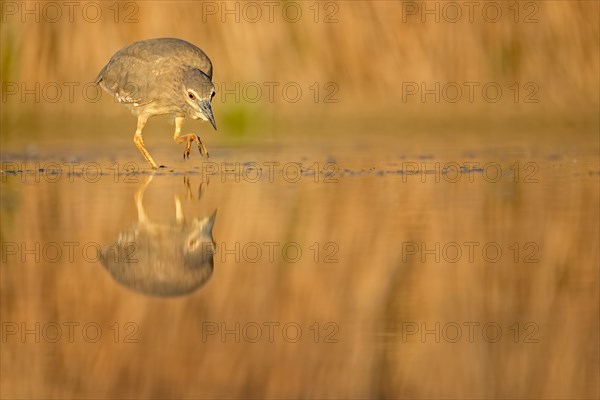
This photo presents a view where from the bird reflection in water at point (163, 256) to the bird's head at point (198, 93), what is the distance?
288 centimetres

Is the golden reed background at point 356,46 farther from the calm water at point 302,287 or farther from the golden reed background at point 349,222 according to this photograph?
the calm water at point 302,287

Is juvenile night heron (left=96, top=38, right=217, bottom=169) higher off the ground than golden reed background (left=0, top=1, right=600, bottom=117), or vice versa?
golden reed background (left=0, top=1, right=600, bottom=117)

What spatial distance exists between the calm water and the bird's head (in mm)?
622

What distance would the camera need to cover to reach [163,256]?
7250 millimetres

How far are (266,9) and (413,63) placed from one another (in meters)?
2.11

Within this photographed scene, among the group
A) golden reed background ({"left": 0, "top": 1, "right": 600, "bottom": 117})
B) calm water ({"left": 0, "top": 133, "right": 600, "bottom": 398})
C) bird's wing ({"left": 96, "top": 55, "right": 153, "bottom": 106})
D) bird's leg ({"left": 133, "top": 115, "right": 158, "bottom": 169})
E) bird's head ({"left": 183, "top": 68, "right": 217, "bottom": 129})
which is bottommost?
calm water ({"left": 0, "top": 133, "right": 600, "bottom": 398})

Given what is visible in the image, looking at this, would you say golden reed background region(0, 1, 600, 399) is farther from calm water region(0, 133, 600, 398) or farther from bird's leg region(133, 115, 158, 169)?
bird's leg region(133, 115, 158, 169)

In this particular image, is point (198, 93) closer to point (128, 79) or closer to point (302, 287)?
point (128, 79)

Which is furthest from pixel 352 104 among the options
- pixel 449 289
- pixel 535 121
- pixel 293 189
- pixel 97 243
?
pixel 449 289

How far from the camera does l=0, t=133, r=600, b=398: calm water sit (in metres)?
4.71

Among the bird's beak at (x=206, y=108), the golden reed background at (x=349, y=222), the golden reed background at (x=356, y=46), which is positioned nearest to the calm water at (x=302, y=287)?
the golden reed background at (x=349, y=222)

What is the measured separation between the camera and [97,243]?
26.4ft

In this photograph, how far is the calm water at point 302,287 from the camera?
471cm

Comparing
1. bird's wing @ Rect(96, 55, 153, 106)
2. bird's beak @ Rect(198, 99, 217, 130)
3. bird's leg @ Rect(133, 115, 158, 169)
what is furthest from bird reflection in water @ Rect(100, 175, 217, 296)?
bird's leg @ Rect(133, 115, 158, 169)
